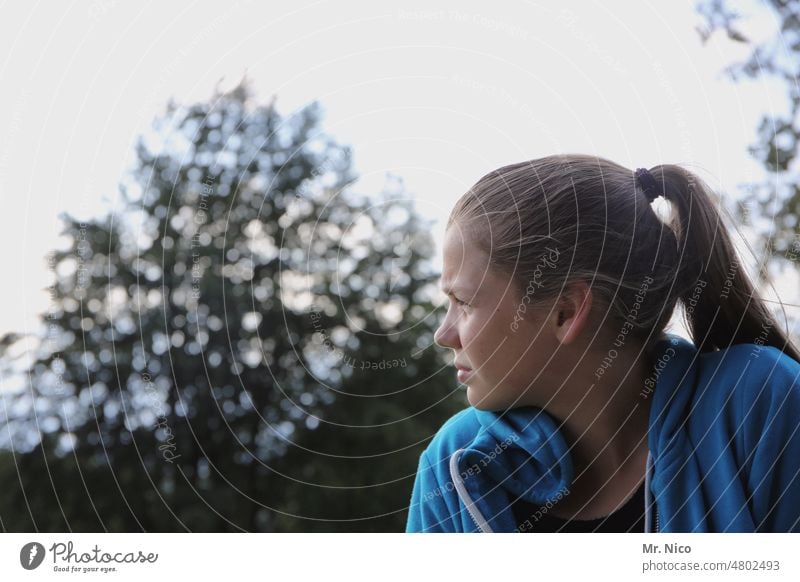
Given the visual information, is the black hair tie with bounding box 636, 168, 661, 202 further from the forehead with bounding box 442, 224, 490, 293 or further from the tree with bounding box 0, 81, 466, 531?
the tree with bounding box 0, 81, 466, 531

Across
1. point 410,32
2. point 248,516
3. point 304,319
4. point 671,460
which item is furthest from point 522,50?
point 248,516

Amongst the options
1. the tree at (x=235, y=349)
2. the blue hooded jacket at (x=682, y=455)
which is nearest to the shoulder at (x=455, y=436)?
the blue hooded jacket at (x=682, y=455)

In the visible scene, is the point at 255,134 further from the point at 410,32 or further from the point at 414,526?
the point at 414,526

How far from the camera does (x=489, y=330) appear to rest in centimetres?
73

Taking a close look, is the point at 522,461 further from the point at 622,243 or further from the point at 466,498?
the point at 622,243

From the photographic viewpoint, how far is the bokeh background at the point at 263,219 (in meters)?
0.89

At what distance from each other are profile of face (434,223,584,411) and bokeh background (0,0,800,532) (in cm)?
13

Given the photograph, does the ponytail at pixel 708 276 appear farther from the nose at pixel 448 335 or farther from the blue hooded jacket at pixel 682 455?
the nose at pixel 448 335

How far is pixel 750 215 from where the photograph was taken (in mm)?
847

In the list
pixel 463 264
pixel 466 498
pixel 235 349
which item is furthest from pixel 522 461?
pixel 235 349

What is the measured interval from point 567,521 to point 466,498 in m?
0.10
